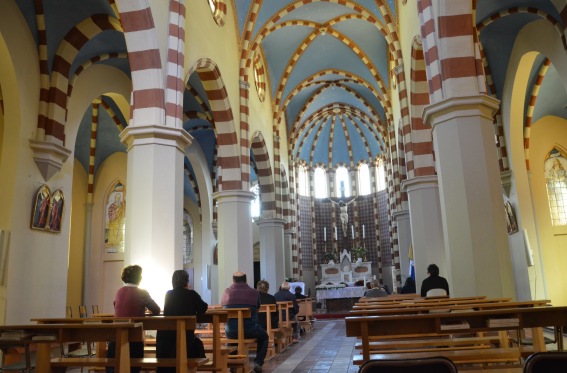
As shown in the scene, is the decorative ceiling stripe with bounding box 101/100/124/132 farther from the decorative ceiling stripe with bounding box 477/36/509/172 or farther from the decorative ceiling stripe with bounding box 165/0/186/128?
the decorative ceiling stripe with bounding box 477/36/509/172

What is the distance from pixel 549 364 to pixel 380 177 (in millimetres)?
25045

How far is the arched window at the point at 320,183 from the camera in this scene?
27.5m

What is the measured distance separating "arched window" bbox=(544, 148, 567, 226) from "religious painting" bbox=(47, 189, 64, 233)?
1195 cm

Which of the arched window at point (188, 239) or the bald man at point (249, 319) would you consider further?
the arched window at point (188, 239)

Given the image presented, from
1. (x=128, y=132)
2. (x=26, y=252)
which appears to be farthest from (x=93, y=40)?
(x=26, y=252)

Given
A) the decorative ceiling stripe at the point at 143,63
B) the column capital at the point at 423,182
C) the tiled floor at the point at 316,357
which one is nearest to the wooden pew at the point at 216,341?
the tiled floor at the point at 316,357

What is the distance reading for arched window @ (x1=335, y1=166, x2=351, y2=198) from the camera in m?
27.5

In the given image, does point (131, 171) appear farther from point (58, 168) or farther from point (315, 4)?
point (315, 4)

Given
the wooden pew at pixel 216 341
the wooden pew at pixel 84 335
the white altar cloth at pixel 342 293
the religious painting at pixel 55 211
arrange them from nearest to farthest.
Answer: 1. the wooden pew at pixel 84 335
2. the wooden pew at pixel 216 341
3. the religious painting at pixel 55 211
4. the white altar cloth at pixel 342 293

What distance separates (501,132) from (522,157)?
757 mm

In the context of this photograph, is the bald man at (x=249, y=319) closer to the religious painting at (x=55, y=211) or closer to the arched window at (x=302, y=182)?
the religious painting at (x=55, y=211)

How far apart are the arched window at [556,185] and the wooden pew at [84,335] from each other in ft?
42.1

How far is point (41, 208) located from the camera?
9062mm

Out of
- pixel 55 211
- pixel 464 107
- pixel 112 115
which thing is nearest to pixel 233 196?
pixel 112 115
